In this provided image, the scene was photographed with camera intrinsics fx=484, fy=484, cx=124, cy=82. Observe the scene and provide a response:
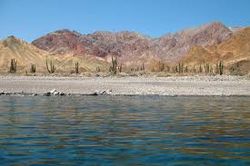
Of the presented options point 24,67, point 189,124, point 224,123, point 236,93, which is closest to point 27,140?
point 189,124

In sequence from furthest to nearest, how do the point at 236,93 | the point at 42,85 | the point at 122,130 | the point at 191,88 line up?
the point at 42,85
the point at 191,88
the point at 236,93
the point at 122,130

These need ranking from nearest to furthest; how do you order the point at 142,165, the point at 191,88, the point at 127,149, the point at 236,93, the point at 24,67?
the point at 142,165 → the point at 127,149 → the point at 236,93 → the point at 191,88 → the point at 24,67

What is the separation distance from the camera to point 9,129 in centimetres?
1753

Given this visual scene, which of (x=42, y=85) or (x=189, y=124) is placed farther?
(x=42, y=85)

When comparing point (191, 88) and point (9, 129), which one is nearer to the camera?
point (9, 129)

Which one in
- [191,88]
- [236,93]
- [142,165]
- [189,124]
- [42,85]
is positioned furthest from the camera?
[42,85]

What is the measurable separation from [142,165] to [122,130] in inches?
267

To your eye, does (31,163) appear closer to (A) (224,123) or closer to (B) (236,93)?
(A) (224,123)

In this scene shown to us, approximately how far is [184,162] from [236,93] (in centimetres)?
3983

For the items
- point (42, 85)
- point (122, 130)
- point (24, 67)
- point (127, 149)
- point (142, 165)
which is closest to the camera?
point (142, 165)

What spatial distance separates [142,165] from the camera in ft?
35.2

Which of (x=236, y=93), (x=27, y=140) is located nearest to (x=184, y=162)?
(x=27, y=140)

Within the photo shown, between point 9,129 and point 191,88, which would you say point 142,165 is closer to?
point 9,129

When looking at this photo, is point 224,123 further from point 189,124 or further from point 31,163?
point 31,163
